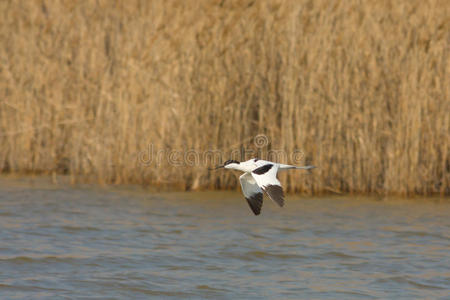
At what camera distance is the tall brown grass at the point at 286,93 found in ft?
29.5

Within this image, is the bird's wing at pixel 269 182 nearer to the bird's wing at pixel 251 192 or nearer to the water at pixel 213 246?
the bird's wing at pixel 251 192

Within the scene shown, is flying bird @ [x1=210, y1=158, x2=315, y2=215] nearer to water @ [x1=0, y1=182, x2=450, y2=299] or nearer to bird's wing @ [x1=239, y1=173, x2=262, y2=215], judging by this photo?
bird's wing @ [x1=239, y1=173, x2=262, y2=215]

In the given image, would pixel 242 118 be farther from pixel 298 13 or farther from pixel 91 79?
pixel 91 79

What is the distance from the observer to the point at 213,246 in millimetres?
7227

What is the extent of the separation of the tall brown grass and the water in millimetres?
363

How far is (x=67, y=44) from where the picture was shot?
416 inches

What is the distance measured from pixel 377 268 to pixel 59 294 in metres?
2.46

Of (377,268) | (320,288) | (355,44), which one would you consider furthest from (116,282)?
(355,44)

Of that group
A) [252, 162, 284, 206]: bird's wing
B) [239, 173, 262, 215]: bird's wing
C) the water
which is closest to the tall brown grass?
the water

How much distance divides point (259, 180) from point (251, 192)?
0.67 m

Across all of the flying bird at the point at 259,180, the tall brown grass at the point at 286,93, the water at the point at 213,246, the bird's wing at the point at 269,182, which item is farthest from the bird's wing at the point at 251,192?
the tall brown grass at the point at 286,93

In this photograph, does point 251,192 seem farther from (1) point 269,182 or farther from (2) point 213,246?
(2) point 213,246

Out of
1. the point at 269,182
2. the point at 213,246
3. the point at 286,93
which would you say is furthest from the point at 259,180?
the point at 286,93

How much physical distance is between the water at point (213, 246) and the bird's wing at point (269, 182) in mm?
753
